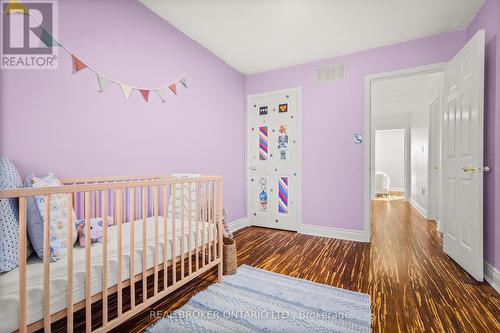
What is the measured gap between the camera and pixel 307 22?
7.50 feet

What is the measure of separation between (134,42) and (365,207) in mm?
2956

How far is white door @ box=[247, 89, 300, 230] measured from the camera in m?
3.27

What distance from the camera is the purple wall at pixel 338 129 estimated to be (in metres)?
2.72

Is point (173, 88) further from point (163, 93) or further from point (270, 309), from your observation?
point (270, 309)

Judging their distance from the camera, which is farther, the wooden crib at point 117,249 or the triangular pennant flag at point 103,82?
the triangular pennant flag at point 103,82

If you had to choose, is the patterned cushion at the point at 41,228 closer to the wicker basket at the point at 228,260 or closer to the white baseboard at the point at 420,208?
the wicker basket at the point at 228,260

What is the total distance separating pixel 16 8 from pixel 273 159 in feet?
9.18

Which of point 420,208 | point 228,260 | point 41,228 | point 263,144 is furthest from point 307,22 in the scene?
point 420,208

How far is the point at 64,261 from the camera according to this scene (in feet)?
3.55

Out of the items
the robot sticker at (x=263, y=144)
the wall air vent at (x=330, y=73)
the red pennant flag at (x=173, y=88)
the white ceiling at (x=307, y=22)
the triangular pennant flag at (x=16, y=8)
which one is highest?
the white ceiling at (x=307, y=22)

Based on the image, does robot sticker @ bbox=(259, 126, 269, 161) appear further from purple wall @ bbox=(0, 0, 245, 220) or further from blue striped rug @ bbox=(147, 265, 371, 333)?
blue striped rug @ bbox=(147, 265, 371, 333)

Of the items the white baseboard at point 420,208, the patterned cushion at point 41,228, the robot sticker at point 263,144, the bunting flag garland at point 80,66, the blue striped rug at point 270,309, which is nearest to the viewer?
the patterned cushion at point 41,228

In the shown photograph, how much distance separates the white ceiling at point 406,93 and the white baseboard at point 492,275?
2.27 metres

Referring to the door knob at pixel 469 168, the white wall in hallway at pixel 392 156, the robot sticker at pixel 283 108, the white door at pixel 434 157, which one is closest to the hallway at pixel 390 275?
the white door at pixel 434 157
